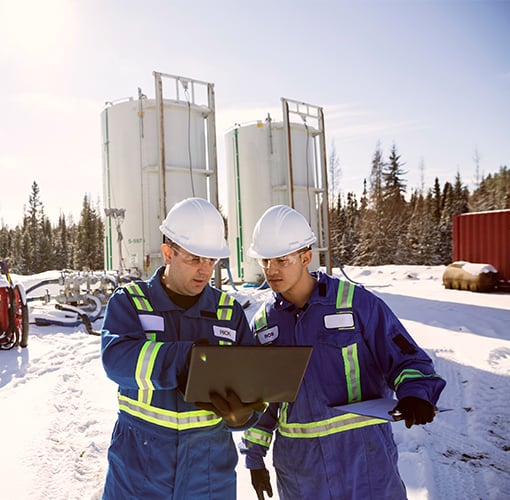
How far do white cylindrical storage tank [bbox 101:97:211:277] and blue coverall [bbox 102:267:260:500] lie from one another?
8.02 m

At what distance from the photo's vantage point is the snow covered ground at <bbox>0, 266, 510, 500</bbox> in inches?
118

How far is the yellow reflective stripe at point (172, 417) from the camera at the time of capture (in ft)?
5.52

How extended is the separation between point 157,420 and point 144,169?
867 cm

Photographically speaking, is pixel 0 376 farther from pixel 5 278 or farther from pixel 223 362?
pixel 223 362

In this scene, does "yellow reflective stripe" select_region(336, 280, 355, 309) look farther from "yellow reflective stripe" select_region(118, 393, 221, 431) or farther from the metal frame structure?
the metal frame structure

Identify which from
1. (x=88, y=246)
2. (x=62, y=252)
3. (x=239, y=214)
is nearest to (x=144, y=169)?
(x=239, y=214)

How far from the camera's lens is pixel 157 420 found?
1688 millimetres

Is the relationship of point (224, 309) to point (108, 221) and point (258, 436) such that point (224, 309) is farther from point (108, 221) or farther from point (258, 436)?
point (108, 221)

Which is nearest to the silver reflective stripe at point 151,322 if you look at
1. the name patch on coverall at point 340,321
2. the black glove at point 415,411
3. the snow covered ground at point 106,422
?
the name patch on coverall at point 340,321

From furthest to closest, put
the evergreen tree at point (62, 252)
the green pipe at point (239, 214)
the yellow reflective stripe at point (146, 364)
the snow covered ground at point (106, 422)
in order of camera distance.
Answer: the evergreen tree at point (62, 252) < the green pipe at point (239, 214) < the snow covered ground at point (106, 422) < the yellow reflective stripe at point (146, 364)

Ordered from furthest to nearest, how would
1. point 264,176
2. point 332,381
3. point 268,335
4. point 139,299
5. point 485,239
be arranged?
point 485,239 → point 264,176 → point 268,335 → point 332,381 → point 139,299

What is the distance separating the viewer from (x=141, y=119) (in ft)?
32.2

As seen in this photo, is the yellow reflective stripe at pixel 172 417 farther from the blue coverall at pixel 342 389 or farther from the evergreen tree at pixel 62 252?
the evergreen tree at pixel 62 252

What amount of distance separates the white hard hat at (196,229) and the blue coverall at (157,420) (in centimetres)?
25
